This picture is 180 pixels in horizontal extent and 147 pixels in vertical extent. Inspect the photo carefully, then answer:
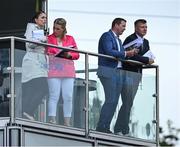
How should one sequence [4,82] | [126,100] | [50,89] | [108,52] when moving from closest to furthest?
[4,82] → [50,89] → [108,52] → [126,100]

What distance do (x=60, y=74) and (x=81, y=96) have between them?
581 mm

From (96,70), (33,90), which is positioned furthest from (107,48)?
(33,90)

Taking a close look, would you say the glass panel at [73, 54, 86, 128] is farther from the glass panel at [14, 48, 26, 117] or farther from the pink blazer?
the glass panel at [14, 48, 26, 117]

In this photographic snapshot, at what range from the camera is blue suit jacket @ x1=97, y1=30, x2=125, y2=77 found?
58.0 ft

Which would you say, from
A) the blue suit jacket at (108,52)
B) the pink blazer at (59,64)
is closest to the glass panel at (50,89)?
the pink blazer at (59,64)

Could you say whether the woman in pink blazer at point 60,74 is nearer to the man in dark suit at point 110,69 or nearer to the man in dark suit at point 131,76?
the man in dark suit at point 110,69

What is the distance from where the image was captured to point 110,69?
58.5 feet

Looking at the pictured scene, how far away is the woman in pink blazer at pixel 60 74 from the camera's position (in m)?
17.1

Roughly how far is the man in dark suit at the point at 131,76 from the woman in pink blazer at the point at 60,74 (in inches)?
43.0

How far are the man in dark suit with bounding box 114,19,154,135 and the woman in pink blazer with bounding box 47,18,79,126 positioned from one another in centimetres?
109

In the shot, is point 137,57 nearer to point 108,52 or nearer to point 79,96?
point 108,52

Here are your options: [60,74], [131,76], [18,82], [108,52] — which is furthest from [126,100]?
[18,82]

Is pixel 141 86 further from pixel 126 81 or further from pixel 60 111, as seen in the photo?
pixel 60 111

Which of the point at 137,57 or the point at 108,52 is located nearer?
the point at 108,52
